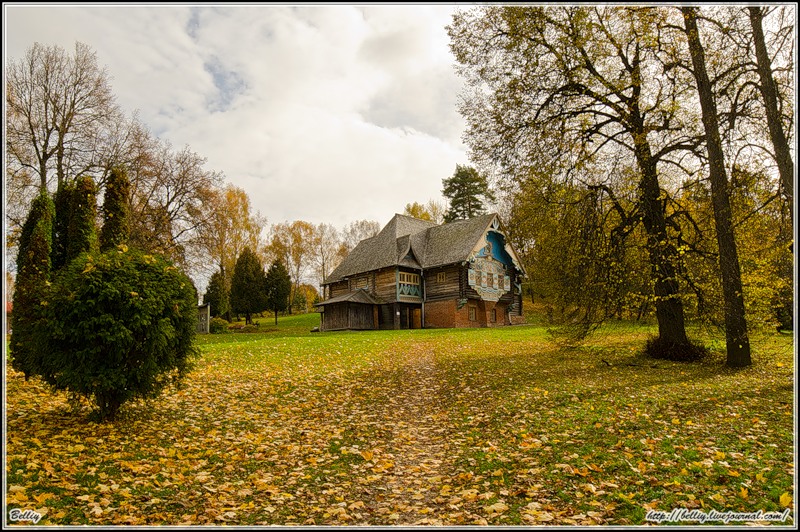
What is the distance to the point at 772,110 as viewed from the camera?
28.8ft

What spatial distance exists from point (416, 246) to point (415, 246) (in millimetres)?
158

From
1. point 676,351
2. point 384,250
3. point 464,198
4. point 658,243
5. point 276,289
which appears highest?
point 464,198

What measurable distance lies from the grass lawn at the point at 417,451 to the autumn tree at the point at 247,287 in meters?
36.3

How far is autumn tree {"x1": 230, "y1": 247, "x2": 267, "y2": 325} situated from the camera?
46.8 meters

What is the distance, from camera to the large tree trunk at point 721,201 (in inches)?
452

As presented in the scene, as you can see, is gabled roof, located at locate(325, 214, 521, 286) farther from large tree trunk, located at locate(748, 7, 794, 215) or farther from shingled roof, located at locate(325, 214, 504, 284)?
large tree trunk, located at locate(748, 7, 794, 215)

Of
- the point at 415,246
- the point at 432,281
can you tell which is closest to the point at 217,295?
the point at 415,246

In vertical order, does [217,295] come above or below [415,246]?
below

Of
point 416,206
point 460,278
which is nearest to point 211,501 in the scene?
point 460,278

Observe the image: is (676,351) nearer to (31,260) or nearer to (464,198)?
(31,260)

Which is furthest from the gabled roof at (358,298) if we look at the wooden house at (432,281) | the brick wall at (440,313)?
the brick wall at (440,313)

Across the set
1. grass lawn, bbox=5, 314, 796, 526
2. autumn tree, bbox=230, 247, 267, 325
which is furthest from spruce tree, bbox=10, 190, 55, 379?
autumn tree, bbox=230, 247, 267, 325

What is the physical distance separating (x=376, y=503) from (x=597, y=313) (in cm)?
1102

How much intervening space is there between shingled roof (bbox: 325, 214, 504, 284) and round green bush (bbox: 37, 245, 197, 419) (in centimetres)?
2989
